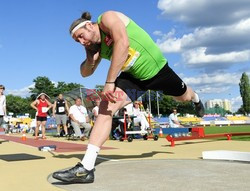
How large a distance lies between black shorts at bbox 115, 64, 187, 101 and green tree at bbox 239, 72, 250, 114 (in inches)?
4077

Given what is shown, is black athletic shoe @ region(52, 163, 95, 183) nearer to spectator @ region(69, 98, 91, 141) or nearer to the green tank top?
the green tank top

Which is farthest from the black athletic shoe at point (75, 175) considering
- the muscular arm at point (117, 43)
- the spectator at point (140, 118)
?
the spectator at point (140, 118)

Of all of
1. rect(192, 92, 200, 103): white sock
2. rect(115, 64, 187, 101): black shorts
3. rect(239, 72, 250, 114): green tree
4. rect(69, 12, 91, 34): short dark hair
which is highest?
rect(239, 72, 250, 114): green tree

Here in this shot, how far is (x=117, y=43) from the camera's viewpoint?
144 inches

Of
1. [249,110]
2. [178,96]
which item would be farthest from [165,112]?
[178,96]

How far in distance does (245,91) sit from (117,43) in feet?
350

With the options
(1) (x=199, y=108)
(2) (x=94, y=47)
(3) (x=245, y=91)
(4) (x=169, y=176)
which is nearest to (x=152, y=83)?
(2) (x=94, y=47)

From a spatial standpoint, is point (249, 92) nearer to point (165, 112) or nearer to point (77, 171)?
point (165, 112)

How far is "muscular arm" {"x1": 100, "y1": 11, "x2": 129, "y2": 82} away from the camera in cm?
363

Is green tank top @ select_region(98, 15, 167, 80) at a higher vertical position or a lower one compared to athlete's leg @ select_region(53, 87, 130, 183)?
higher

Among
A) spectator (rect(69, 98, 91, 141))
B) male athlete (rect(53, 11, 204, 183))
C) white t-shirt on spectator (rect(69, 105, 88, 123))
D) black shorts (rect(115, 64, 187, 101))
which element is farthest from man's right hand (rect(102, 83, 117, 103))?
white t-shirt on spectator (rect(69, 105, 88, 123))

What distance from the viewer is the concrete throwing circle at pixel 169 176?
303 cm

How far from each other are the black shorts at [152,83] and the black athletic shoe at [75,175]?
1.26m

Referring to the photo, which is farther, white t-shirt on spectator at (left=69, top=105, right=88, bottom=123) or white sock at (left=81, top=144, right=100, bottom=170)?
white t-shirt on spectator at (left=69, top=105, right=88, bottom=123)
